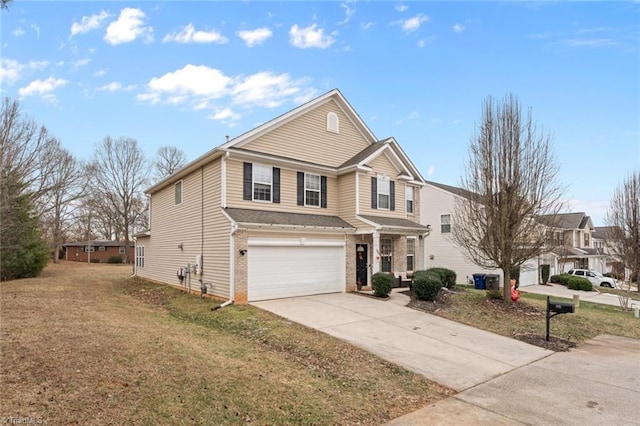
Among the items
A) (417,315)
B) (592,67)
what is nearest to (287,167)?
(417,315)

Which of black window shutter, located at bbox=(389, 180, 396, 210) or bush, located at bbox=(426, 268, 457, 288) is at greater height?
black window shutter, located at bbox=(389, 180, 396, 210)

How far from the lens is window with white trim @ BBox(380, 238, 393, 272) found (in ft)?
58.0

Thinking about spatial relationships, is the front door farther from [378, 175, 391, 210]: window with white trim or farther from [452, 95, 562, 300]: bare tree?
[452, 95, 562, 300]: bare tree

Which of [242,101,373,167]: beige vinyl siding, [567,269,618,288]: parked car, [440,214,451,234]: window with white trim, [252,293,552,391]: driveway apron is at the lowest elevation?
[567,269,618,288]: parked car

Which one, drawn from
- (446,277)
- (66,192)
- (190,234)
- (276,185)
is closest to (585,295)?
(446,277)

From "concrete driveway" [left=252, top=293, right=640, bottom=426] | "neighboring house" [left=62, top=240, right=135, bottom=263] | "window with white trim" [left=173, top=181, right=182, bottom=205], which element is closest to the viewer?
"concrete driveway" [left=252, top=293, right=640, bottom=426]

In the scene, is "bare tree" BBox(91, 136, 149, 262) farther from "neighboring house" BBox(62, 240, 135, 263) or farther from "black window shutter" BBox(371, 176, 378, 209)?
"black window shutter" BBox(371, 176, 378, 209)

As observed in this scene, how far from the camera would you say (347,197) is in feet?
56.7

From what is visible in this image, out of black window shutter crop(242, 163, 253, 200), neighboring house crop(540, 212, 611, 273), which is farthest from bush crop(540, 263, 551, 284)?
black window shutter crop(242, 163, 253, 200)

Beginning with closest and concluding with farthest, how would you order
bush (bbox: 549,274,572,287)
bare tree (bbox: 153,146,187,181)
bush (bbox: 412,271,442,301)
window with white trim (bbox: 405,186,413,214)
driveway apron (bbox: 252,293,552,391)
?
driveway apron (bbox: 252,293,552,391), bush (bbox: 412,271,442,301), window with white trim (bbox: 405,186,413,214), bush (bbox: 549,274,572,287), bare tree (bbox: 153,146,187,181)

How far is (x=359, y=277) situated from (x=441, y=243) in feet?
44.6

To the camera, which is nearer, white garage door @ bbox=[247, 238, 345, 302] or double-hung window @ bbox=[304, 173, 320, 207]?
white garage door @ bbox=[247, 238, 345, 302]

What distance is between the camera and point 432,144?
65.6 ft

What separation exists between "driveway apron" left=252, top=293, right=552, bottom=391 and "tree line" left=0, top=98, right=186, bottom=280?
33.3 ft
